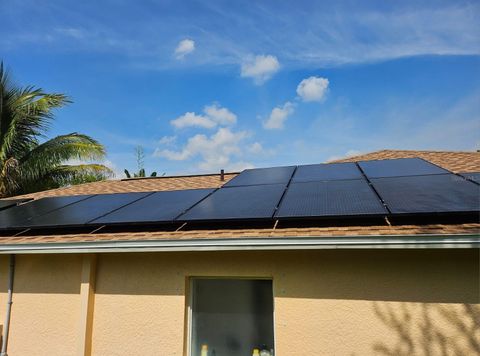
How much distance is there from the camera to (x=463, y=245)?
3.60m

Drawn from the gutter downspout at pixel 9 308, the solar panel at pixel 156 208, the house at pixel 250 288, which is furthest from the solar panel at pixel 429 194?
the gutter downspout at pixel 9 308

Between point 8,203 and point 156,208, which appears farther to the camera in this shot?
point 8,203

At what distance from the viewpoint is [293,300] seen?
4422mm

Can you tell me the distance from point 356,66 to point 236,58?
15.6ft

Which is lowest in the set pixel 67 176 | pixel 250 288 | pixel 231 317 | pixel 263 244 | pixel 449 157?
pixel 231 317

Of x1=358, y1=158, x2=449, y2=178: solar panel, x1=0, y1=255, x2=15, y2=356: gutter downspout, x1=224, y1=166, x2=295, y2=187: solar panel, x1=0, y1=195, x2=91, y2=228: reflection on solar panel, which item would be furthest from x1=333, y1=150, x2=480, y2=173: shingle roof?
x1=0, y1=255, x2=15, y2=356: gutter downspout

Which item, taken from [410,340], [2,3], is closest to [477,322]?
[410,340]

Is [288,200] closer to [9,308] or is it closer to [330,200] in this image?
[330,200]

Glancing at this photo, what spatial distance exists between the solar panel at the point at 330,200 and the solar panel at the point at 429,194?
0.73ft

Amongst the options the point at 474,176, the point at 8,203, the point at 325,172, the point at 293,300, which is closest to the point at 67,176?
the point at 8,203

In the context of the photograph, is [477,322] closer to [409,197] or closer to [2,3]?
[409,197]

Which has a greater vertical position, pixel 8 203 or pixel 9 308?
pixel 8 203

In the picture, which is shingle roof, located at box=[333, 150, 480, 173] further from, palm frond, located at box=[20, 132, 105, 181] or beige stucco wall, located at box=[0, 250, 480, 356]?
palm frond, located at box=[20, 132, 105, 181]

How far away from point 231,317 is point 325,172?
3.96 meters
